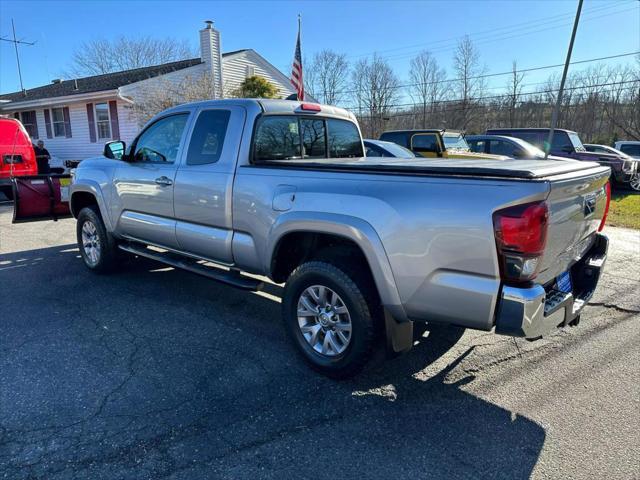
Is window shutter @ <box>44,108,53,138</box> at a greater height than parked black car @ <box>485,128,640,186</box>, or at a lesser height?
greater

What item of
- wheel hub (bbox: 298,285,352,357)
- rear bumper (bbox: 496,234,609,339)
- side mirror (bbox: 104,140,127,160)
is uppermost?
side mirror (bbox: 104,140,127,160)

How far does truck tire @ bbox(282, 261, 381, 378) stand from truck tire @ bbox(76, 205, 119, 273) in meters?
3.11

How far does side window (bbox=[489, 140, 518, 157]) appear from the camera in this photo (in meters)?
12.7

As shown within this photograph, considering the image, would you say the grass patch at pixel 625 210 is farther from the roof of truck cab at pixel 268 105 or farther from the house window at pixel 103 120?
the house window at pixel 103 120

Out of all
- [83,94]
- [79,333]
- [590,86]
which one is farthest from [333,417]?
[590,86]

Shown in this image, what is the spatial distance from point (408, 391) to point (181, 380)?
1.65 m

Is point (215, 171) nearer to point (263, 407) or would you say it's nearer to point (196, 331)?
point (196, 331)

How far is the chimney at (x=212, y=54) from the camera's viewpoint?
19375 mm

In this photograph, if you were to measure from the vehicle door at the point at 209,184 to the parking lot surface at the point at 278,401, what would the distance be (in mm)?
713

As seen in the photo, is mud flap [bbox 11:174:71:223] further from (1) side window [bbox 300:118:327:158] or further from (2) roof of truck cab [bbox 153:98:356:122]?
(1) side window [bbox 300:118:327:158]

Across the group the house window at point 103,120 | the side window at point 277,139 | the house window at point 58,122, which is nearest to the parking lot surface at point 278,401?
the side window at point 277,139

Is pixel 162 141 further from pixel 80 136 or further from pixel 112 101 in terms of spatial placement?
pixel 80 136

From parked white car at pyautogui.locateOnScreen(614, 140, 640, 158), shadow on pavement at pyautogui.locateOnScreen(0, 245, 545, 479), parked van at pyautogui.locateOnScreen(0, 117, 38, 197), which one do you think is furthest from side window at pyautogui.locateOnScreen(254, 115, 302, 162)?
parked white car at pyautogui.locateOnScreen(614, 140, 640, 158)

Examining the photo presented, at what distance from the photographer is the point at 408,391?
10.6ft
